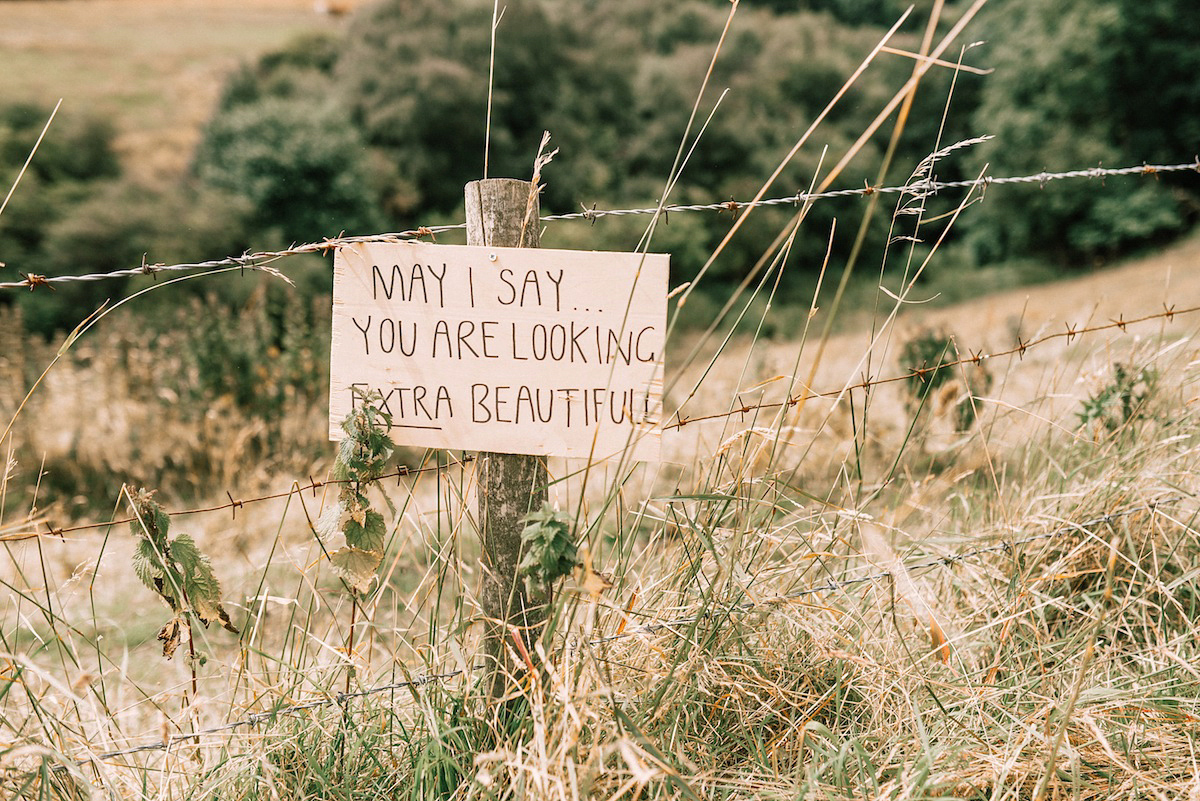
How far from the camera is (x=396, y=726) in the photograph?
1.57 metres

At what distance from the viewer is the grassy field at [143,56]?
1471 centimetres

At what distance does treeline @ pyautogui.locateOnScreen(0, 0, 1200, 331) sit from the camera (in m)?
12.0

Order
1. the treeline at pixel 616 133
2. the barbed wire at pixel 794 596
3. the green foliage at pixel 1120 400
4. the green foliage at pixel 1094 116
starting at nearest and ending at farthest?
the barbed wire at pixel 794 596
the green foliage at pixel 1120 400
the treeline at pixel 616 133
the green foliage at pixel 1094 116

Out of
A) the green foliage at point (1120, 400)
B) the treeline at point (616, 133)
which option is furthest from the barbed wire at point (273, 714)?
the treeline at point (616, 133)

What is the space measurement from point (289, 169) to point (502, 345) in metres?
12.6

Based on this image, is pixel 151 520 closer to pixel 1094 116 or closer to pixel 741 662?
pixel 741 662

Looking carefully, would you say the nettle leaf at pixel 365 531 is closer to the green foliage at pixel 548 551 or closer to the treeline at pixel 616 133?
the green foliage at pixel 548 551

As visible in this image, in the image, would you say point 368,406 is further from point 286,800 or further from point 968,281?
point 968,281

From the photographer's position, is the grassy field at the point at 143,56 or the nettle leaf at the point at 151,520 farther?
the grassy field at the point at 143,56

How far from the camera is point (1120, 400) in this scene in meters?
2.62

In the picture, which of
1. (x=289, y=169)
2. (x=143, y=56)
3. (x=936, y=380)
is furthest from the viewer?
(x=143, y=56)

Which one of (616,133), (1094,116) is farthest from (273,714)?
(1094,116)

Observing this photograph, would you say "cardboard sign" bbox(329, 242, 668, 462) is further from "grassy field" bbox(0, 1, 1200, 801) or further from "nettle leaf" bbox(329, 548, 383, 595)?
"nettle leaf" bbox(329, 548, 383, 595)

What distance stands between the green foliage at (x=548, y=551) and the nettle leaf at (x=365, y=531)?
14.2 inches
